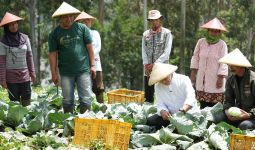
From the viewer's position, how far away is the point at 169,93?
19.7 feet

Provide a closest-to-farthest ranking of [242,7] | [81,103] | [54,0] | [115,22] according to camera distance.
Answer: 1. [81,103]
2. [54,0]
3. [242,7]
4. [115,22]

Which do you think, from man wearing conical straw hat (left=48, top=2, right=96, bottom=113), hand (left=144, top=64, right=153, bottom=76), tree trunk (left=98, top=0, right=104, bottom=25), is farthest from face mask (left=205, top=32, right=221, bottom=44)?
tree trunk (left=98, top=0, right=104, bottom=25)

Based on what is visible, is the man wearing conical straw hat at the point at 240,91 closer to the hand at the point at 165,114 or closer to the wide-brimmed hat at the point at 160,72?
the wide-brimmed hat at the point at 160,72

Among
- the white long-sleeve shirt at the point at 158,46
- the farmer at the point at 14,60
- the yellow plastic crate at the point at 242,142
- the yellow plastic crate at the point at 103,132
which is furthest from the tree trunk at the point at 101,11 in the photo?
the yellow plastic crate at the point at 242,142

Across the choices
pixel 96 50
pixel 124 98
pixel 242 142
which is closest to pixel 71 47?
pixel 96 50

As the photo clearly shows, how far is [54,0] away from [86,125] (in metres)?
24.3

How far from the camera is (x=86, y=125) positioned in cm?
542

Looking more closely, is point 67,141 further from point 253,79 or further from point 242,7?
point 242,7

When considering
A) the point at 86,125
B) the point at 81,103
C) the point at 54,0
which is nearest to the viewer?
the point at 86,125

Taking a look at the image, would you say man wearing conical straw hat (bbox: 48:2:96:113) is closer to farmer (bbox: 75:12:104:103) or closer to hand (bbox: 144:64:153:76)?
farmer (bbox: 75:12:104:103)

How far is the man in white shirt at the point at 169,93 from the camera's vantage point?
5.82 meters

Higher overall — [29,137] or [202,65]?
[202,65]

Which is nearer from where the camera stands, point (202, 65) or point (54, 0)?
point (202, 65)

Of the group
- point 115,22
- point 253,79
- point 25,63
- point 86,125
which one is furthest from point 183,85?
point 115,22
